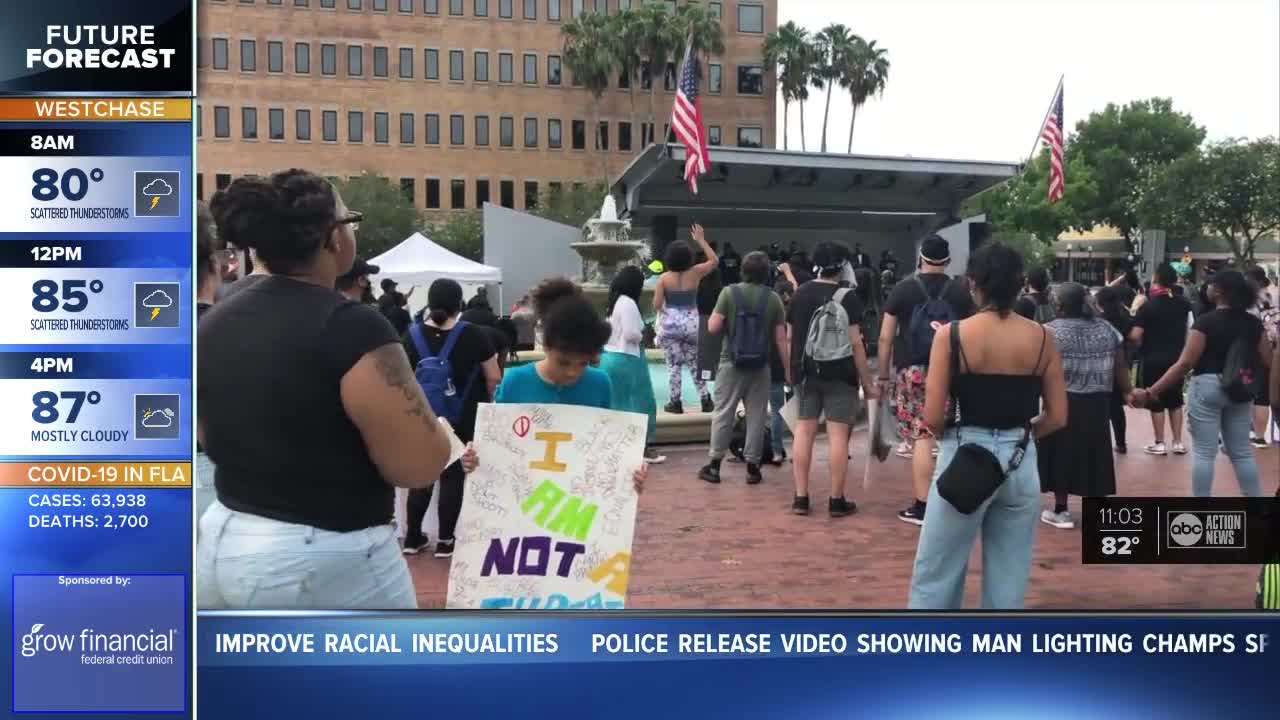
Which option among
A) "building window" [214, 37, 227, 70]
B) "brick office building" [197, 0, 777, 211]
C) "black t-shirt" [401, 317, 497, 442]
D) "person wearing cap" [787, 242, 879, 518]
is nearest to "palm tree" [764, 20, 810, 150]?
"brick office building" [197, 0, 777, 211]

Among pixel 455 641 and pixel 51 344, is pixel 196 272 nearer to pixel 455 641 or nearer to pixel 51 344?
pixel 51 344

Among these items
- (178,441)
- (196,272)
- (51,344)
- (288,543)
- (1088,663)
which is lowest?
(1088,663)

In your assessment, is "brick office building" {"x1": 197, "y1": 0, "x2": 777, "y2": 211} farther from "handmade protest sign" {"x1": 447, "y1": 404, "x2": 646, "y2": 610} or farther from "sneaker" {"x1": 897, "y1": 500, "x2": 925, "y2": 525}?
"sneaker" {"x1": 897, "y1": 500, "x2": 925, "y2": 525}

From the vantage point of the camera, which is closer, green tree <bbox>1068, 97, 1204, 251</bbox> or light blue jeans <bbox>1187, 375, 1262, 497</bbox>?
green tree <bbox>1068, 97, 1204, 251</bbox>

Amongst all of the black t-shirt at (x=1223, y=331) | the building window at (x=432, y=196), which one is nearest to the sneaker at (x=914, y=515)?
the black t-shirt at (x=1223, y=331)

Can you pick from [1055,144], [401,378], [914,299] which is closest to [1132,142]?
[1055,144]

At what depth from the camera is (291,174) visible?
7.98ft

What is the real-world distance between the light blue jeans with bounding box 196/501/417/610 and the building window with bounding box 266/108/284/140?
2697mm

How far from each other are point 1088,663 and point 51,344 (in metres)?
2.78

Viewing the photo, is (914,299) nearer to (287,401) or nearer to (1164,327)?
(1164,327)

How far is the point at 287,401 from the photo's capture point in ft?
7.55

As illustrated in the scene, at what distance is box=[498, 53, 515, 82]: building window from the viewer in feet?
18.7

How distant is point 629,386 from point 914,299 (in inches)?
96.3

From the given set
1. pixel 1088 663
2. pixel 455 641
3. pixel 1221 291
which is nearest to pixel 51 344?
pixel 455 641
